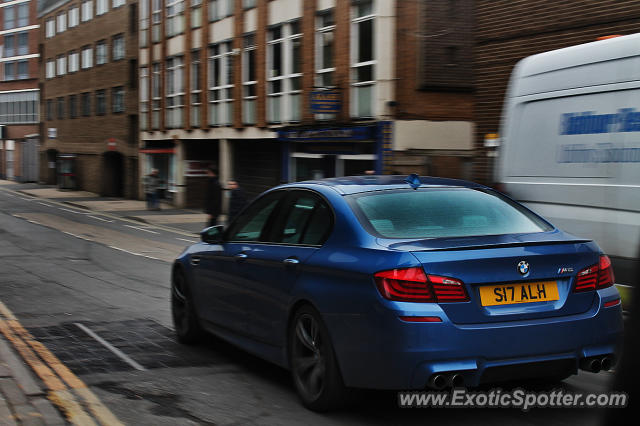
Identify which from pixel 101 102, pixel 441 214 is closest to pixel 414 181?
pixel 441 214

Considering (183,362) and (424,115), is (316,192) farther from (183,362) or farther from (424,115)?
(424,115)

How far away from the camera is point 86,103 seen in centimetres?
5272

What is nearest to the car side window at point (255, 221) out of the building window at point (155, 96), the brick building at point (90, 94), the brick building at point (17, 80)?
the building window at point (155, 96)

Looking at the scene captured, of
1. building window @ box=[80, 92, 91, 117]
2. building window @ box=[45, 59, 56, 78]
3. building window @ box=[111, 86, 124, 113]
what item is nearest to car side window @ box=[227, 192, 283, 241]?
building window @ box=[111, 86, 124, 113]

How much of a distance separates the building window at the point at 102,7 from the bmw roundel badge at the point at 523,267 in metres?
47.4

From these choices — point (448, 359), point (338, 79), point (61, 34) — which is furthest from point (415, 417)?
point (61, 34)

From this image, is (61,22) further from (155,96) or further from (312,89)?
(312,89)

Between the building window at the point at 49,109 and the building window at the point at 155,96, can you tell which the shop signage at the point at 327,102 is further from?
the building window at the point at 49,109

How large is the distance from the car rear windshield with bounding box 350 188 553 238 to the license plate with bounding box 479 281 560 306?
47 centimetres

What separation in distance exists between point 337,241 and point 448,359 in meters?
1.04

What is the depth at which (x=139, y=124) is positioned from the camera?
140 ft

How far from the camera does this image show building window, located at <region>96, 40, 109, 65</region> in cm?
4877

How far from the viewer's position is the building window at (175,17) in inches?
1462

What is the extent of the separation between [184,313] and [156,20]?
1392 inches
